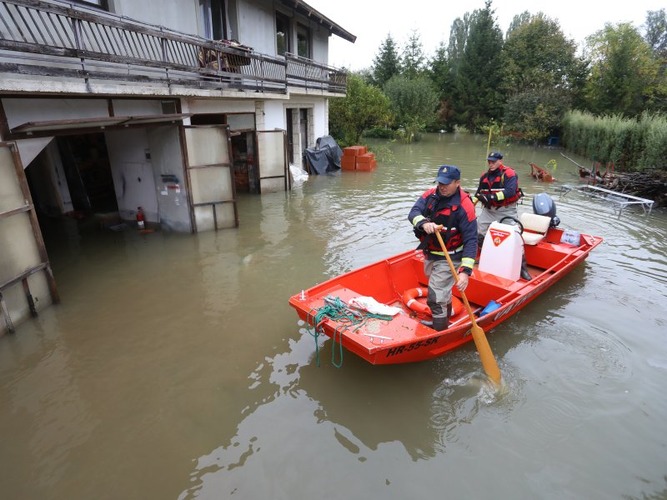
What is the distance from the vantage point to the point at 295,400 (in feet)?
15.2

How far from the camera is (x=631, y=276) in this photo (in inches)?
311

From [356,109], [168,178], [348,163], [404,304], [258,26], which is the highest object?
[258,26]

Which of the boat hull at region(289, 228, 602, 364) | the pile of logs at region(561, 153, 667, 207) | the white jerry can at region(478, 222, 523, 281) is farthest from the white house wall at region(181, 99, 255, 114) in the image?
the pile of logs at region(561, 153, 667, 207)

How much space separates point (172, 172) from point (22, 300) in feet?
15.2

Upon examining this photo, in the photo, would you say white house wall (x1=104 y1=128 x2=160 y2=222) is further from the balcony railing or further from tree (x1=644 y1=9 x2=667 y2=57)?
tree (x1=644 y1=9 x2=667 y2=57)

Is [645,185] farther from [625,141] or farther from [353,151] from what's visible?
[353,151]

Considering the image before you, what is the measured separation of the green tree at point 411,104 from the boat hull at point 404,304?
26.2 m

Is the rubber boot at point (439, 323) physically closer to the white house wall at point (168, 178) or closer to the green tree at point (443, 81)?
the white house wall at point (168, 178)

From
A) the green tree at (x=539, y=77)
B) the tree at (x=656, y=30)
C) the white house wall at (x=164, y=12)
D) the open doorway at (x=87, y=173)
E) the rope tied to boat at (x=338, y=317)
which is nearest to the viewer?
the rope tied to boat at (x=338, y=317)

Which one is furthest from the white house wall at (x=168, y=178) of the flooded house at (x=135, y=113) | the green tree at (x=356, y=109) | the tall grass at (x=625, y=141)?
the green tree at (x=356, y=109)

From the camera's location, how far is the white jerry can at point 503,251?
21.5 ft

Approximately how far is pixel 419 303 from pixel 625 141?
61.6 feet

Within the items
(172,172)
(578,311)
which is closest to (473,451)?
(578,311)

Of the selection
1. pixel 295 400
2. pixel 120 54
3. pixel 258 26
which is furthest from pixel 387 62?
pixel 295 400
